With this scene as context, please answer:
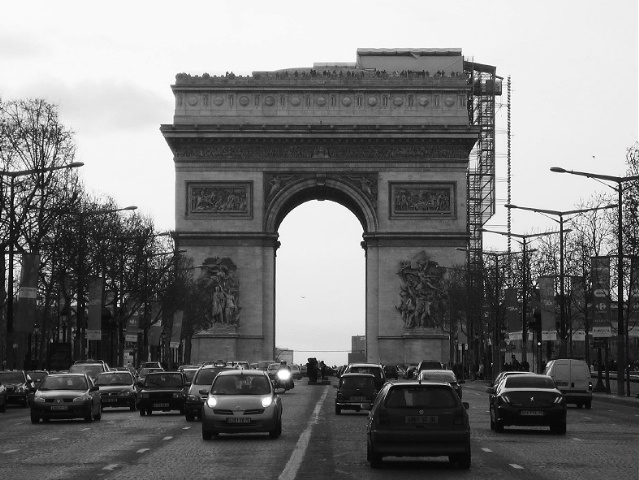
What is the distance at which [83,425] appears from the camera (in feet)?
155

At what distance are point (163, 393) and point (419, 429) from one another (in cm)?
2781

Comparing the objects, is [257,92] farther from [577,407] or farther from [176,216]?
[577,407]

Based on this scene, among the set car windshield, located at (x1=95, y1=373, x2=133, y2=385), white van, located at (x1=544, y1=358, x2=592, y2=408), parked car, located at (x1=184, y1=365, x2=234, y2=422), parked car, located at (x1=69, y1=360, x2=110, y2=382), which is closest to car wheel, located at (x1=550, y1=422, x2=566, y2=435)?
parked car, located at (x1=184, y1=365, x2=234, y2=422)

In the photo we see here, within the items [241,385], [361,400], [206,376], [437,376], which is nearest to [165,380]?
[206,376]

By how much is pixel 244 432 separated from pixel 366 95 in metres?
76.8

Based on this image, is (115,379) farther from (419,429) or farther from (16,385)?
(419,429)

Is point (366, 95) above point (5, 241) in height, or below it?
above

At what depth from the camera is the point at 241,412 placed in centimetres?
3775

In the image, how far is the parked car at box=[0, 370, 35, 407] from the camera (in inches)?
2571

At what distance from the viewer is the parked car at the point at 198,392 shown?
49.3m

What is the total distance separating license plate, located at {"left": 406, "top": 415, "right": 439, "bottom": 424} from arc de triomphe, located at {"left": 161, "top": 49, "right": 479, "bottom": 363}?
3312 inches

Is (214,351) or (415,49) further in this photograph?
(415,49)

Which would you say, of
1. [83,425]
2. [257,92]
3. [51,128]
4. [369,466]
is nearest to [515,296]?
[51,128]

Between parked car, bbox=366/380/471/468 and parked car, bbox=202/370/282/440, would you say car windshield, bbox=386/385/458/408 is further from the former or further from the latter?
parked car, bbox=202/370/282/440
